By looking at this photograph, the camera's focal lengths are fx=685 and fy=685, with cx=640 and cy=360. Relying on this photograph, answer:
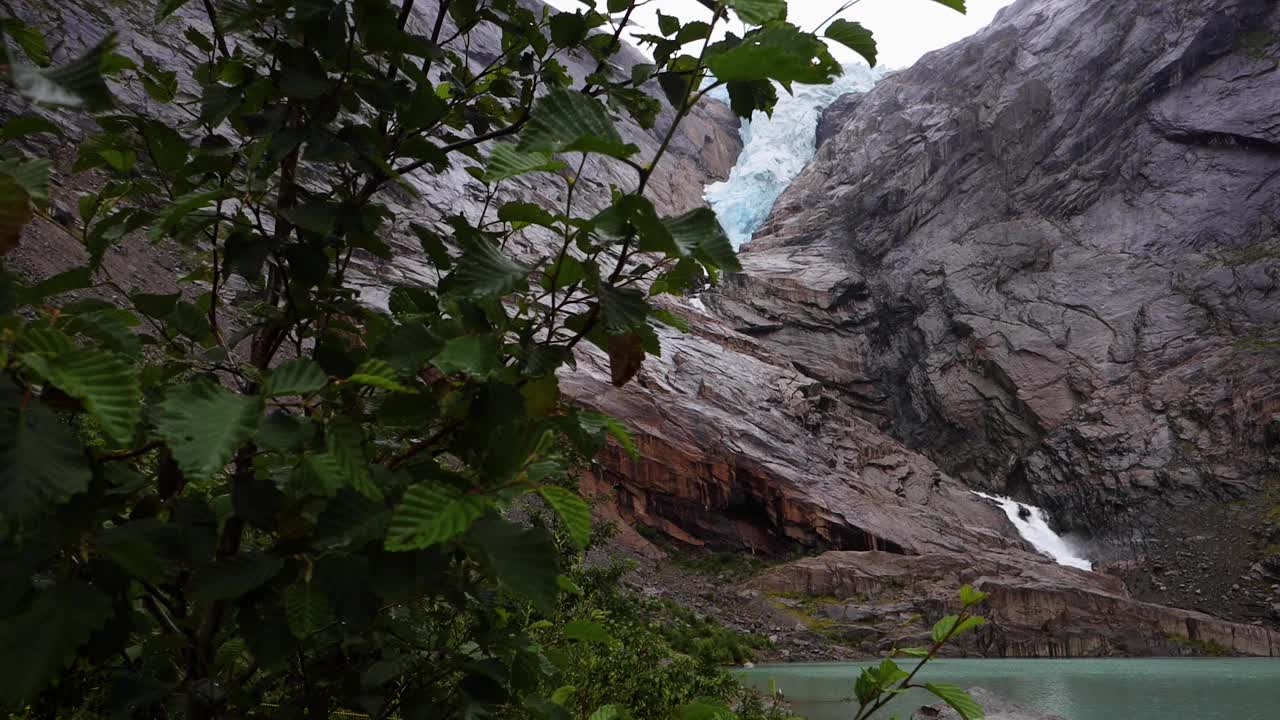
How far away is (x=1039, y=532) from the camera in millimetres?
37375

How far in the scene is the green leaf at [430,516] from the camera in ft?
2.06

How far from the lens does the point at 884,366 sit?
157 ft

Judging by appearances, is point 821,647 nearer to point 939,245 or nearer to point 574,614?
point 574,614

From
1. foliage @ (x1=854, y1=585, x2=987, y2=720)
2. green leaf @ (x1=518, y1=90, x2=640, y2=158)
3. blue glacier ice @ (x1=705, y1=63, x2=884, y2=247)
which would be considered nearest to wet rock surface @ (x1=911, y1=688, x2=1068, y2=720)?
foliage @ (x1=854, y1=585, x2=987, y2=720)

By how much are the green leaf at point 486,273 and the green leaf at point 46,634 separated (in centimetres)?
49

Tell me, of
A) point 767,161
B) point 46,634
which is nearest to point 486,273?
point 46,634

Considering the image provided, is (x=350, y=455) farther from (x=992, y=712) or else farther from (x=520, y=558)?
(x=992, y=712)

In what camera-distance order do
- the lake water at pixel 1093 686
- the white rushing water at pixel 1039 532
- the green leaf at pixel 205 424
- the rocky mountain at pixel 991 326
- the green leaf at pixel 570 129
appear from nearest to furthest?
the green leaf at pixel 205 424 → the green leaf at pixel 570 129 → the lake water at pixel 1093 686 → the rocky mountain at pixel 991 326 → the white rushing water at pixel 1039 532

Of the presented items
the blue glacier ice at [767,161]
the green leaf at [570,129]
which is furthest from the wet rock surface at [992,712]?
the blue glacier ice at [767,161]

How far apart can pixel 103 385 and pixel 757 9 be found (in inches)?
30.0

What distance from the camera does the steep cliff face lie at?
3650 centimetres

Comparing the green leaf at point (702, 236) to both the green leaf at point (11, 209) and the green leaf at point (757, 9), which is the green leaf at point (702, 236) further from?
the green leaf at point (11, 209)

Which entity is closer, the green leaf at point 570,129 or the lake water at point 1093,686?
the green leaf at point 570,129

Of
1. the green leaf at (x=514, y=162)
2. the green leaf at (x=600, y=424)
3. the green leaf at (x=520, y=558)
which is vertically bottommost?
the green leaf at (x=520, y=558)
